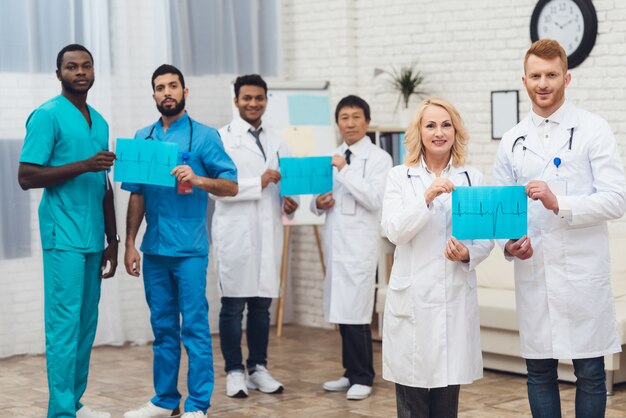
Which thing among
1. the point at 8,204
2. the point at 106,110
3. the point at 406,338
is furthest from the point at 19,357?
the point at 406,338

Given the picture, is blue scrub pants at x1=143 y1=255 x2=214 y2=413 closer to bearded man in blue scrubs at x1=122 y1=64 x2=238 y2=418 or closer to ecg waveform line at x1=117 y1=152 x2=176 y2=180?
bearded man in blue scrubs at x1=122 y1=64 x2=238 y2=418

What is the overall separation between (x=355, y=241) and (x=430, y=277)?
1787 mm

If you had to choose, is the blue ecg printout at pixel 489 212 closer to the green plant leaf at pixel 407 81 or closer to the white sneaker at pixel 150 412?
the white sneaker at pixel 150 412

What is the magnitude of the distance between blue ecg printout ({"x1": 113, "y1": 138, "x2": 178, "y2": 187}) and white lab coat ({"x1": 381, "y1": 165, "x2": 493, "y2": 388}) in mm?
1257

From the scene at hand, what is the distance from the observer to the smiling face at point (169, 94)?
15.1ft

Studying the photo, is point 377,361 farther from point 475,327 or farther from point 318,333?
point 475,327

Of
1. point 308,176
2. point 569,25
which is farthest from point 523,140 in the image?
point 569,25

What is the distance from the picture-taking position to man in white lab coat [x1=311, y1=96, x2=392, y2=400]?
5.23m

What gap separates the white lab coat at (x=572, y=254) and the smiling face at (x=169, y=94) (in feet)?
5.56

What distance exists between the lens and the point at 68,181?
4.38m

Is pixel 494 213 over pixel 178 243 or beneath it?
over

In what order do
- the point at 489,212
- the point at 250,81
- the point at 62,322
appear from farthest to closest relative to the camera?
the point at 250,81, the point at 62,322, the point at 489,212

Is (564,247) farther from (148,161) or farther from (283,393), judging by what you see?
(283,393)

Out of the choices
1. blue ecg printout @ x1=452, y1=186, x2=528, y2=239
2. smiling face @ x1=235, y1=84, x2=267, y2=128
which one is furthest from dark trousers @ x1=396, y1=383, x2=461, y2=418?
smiling face @ x1=235, y1=84, x2=267, y2=128
